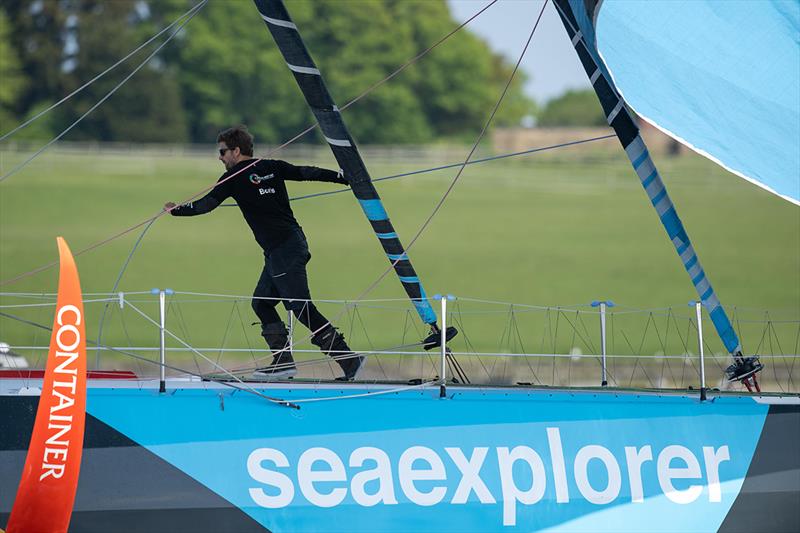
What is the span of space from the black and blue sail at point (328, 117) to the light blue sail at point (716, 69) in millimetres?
1603

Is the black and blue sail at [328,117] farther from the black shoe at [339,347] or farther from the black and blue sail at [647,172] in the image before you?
the black and blue sail at [647,172]

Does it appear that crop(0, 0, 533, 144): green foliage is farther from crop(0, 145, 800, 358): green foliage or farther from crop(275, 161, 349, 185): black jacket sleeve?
crop(275, 161, 349, 185): black jacket sleeve

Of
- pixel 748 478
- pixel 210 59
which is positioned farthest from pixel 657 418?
pixel 210 59

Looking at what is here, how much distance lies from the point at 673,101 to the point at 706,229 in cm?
3525

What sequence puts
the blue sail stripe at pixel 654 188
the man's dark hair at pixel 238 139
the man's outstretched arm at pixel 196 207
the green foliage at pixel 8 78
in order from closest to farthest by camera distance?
1. the man's outstretched arm at pixel 196 207
2. the man's dark hair at pixel 238 139
3. the blue sail stripe at pixel 654 188
4. the green foliage at pixel 8 78

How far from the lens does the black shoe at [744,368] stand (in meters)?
7.14

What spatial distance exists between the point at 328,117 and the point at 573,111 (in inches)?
2871

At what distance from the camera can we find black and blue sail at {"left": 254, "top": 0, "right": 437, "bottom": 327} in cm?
676

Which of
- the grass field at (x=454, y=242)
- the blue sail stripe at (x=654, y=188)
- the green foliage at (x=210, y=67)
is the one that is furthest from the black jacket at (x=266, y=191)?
the green foliage at (x=210, y=67)

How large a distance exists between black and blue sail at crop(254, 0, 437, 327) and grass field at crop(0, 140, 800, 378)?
17559mm

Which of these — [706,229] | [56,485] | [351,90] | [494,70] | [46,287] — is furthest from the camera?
[494,70]

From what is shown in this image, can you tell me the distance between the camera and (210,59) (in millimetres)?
48688

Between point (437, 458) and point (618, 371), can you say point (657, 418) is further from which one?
point (618, 371)

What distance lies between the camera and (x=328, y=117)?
22.7 ft
